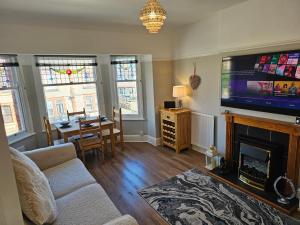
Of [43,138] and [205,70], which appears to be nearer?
[205,70]

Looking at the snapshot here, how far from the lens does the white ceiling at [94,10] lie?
8.34 ft

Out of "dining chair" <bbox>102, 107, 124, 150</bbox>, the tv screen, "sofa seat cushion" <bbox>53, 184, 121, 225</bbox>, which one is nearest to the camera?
"sofa seat cushion" <bbox>53, 184, 121, 225</bbox>

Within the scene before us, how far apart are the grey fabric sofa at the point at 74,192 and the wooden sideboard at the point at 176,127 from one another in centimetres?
208

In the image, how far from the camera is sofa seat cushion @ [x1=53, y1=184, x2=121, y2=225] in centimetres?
167

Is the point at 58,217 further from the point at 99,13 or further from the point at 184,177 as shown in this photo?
the point at 99,13

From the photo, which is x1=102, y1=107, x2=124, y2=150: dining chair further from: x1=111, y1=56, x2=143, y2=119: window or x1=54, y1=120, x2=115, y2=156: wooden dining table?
x1=111, y1=56, x2=143, y2=119: window

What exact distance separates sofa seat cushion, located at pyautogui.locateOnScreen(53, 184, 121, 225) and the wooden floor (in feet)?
2.33

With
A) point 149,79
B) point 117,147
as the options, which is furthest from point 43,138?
point 149,79

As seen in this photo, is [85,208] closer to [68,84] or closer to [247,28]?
[247,28]

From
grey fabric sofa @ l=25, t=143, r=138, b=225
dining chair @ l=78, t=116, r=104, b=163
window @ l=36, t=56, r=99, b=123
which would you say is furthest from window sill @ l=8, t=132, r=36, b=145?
grey fabric sofa @ l=25, t=143, r=138, b=225

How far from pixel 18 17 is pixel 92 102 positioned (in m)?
2.27

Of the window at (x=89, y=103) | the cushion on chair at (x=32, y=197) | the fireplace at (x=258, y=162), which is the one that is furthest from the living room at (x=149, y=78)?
the cushion on chair at (x=32, y=197)

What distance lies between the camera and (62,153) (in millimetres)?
2814

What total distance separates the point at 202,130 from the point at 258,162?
130cm
